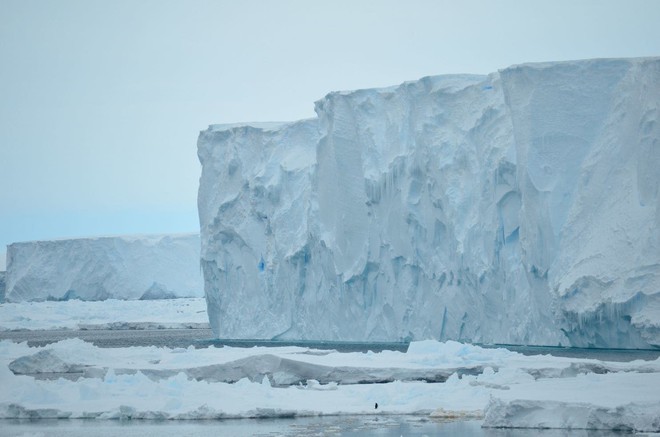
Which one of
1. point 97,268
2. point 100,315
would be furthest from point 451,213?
point 97,268

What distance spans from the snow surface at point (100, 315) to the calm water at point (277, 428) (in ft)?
73.5

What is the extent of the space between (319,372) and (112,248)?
31.0 m

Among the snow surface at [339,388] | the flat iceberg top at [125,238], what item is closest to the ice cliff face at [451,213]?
the snow surface at [339,388]

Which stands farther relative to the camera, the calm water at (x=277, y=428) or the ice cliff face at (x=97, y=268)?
the ice cliff face at (x=97, y=268)

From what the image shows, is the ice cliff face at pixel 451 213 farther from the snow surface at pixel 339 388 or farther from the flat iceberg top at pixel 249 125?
the snow surface at pixel 339 388

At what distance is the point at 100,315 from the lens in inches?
1470

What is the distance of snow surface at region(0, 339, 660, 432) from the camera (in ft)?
34.0

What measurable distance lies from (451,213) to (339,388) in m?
8.34

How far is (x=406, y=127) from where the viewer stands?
75.2ft

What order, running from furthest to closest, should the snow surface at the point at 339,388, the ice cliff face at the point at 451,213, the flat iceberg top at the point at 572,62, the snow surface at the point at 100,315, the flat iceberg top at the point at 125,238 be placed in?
the flat iceberg top at the point at 125,238 → the snow surface at the point at 100,315 → the flat iceberg top at the point at 572,62 → the ice cliff face at the point at 451,213 → the snow surface at the point at 339,388

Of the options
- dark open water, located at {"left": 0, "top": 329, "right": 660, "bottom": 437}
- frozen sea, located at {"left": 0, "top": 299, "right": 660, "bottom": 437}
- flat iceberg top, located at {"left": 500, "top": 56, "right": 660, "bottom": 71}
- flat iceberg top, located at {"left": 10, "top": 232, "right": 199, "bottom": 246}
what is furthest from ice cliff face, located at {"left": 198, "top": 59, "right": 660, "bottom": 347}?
flat iceberg top, located at {"left": 10, "top": 232, "right": 199, "bottom": 246}

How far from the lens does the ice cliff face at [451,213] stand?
18.1 meters

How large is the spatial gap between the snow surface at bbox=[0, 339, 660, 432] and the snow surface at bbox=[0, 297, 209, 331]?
57.5 feet

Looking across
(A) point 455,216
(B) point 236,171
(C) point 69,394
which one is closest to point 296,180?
(B) point 236,171
